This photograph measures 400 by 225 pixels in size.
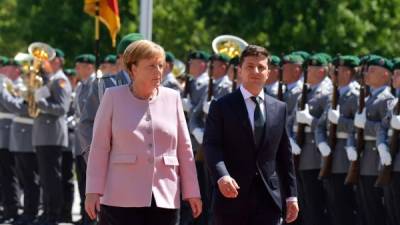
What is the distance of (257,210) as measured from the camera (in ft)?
27.8

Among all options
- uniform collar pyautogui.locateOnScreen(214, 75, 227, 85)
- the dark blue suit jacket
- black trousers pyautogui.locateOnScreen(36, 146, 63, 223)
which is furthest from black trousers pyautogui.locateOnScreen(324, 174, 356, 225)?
the dark blue suit jacket

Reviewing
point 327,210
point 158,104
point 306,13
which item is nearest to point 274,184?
point 158,104

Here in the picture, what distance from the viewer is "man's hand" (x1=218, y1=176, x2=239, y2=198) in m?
8.20

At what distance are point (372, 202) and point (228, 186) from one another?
4839 mm

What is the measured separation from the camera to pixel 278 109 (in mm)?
8695

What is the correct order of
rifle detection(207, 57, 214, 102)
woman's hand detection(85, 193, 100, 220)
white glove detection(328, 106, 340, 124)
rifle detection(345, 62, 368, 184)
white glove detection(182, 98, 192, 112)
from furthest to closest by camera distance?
white glove detection(182, 98, 192, 112), rifle detection(207, 57, 214, 102), white glove detection(328, 106, 340, 124), rifle detection(345, 62, 368, 184), woman's hand detection(85, 193, 100, 220)

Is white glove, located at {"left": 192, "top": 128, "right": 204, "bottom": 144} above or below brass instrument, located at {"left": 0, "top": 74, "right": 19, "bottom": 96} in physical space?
below

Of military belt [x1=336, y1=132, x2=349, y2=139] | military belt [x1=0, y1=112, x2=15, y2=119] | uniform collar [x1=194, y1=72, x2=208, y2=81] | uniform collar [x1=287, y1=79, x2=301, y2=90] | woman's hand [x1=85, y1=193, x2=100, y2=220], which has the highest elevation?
uniform collar [x1=194, y1=72, x2=208, y2=81]

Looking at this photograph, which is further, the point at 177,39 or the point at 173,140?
the point at 177,39

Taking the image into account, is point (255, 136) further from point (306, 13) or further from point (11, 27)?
point (11, 27)

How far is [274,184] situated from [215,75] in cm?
636

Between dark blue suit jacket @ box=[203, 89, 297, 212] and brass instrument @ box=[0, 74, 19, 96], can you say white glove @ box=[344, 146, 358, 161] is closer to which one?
→ dark blue suit jacket @ box=[203, 89, 297, 212]

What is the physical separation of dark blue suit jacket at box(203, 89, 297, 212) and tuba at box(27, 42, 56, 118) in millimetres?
7381

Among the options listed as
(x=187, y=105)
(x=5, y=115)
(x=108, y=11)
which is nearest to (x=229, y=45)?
(x=187, y=105)
